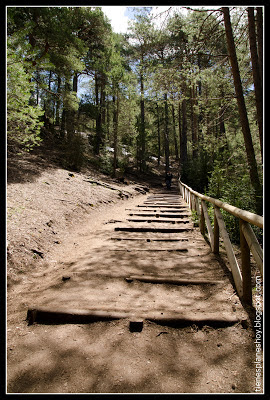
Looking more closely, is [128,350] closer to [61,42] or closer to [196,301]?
[196,301]

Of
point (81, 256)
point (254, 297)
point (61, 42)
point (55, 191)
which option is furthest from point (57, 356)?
point (61, 42)

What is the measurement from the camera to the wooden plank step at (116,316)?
2285mm

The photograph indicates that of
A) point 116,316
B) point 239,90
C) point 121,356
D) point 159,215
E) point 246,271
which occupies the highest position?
point 239,90

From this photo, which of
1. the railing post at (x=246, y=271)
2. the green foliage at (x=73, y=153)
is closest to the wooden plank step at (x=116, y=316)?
the railing post at (x=246, y=271)

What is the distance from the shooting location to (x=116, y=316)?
2.35 m

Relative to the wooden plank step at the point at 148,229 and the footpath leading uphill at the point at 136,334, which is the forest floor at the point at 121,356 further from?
the wooden plank step at the point at 148,229

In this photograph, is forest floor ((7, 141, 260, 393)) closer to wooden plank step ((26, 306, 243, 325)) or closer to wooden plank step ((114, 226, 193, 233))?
wooden plank step ((26, 306, 243, 325))

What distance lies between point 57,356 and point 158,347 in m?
0.88

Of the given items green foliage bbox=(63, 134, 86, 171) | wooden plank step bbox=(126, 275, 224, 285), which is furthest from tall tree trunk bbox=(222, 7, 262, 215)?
green foliage bbox=(63, 134, 86, 171)

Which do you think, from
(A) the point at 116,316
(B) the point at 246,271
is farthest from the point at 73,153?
(B) the point at 246,271

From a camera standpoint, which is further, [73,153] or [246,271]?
[73,153]

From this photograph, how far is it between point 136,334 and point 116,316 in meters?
0.29

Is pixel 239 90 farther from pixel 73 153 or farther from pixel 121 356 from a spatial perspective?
pixel 73 153

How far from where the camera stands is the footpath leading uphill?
5.56ft
